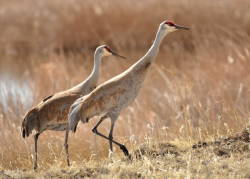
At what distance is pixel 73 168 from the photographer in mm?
5301

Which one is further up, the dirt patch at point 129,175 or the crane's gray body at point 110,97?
the crane's gray body at point 110,97

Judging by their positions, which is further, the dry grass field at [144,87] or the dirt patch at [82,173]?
the dry grass field at [144,87]

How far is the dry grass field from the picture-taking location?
5.32 m

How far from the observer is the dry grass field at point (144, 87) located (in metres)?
5.32

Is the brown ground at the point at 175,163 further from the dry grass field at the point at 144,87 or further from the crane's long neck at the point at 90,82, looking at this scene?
the crane's long neck at the point at 90,82

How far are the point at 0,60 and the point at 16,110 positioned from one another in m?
7.50

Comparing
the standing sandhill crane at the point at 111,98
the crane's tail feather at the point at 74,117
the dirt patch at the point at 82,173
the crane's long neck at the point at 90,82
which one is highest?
the crane's long neck at the point at 90,82

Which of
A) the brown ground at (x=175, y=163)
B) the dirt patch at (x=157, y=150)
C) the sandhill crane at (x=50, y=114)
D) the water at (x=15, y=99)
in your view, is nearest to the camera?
the brown ground at (x=175, y=163)

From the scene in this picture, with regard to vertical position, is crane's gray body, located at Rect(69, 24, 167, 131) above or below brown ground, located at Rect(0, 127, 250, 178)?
above

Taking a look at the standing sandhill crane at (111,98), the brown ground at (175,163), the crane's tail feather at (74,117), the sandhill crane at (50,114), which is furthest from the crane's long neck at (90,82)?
the brown ground at (175,163)

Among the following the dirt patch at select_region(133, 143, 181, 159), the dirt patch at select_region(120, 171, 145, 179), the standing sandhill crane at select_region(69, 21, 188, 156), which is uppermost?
the standing sandhill crane at select_region(69, 21, 188, 156)

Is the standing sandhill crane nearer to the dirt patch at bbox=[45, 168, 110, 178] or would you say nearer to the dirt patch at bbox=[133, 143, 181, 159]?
the dirt patch at bbox=[133, 143, 181, 159]

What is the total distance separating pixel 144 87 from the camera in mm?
9906

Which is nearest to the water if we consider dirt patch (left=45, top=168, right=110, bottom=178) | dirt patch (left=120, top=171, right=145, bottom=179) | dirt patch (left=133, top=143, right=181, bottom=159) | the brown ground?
dirt patch (left=133, top=143, right=181, bottom=159)
